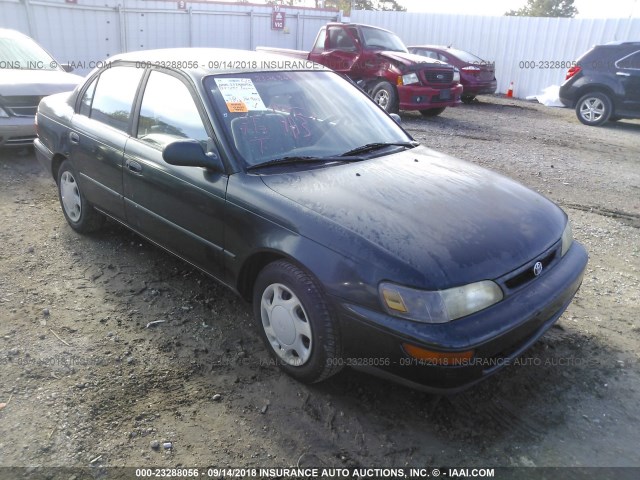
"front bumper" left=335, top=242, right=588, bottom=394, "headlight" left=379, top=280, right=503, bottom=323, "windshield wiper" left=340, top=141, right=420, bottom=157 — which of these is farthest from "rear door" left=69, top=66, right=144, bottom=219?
"headlight" left=379, top=280, right=503, bottom=323

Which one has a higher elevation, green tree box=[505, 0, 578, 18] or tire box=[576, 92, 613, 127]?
green tree box=[505, 0, 578, 18]

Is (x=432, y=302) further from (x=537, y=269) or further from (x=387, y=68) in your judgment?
(x=387, y=68)

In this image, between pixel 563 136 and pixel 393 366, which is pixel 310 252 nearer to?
pixel 393 366

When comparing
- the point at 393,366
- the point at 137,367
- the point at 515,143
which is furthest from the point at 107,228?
the point at 515,143

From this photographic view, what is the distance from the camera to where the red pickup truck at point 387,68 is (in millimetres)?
10344

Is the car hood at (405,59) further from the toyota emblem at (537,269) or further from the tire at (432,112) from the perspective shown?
the toyota emblem at (537,269)

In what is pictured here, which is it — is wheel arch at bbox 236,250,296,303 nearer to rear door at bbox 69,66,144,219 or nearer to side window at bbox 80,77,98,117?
rear door at bbox 69,66,144,219

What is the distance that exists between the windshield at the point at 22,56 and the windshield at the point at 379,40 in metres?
6.28

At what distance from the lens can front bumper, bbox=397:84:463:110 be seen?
1030 cm

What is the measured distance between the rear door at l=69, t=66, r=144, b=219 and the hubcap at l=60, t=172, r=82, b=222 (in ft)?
0.82

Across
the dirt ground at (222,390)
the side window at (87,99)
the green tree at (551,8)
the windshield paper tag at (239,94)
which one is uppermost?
the green tree at (551,8)

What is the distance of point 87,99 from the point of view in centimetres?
418

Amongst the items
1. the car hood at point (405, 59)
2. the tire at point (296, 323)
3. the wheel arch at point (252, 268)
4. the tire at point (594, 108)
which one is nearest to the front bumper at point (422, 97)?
the car hood at point (405, 59)

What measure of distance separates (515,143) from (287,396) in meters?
7.59
